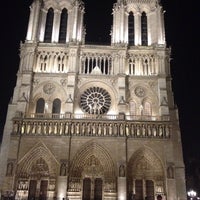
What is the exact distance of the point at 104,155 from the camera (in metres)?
27.9

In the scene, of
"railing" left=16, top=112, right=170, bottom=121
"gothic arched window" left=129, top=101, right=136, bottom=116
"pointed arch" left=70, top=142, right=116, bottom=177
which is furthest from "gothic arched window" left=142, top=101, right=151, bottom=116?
"pointed arch" left=70, top=142, right=116, bottom=177

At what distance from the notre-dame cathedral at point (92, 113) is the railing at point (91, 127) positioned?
0.31ft

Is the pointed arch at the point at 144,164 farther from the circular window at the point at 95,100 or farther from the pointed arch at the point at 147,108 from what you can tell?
the circular window at the point at 95,100

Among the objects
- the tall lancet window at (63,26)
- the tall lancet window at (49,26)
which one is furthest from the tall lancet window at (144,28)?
the tall lancet window at (49,26)

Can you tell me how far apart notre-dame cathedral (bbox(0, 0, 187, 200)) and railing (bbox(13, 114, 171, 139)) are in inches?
3.8

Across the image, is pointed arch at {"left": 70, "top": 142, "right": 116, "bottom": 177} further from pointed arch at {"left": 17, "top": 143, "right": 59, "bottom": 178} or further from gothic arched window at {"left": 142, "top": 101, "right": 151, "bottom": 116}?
gothic arched window at {"left": 142, "top": 101, "right": 151, "bottom": 116}

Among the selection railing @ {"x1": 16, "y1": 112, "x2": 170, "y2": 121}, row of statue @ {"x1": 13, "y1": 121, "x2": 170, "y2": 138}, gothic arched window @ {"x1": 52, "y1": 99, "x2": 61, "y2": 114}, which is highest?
gothic arched window @ {"x1": 52, "y1": 99, "x2": 61, "y2": 114}

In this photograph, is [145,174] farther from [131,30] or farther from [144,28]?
[144,28]

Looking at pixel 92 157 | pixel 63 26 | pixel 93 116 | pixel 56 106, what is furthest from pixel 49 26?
pixel 92 157

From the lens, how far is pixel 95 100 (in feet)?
103

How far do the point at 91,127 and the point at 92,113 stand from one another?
249cm

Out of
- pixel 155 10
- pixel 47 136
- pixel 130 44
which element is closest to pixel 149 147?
pixel 47 136

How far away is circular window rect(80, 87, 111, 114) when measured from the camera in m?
31.1

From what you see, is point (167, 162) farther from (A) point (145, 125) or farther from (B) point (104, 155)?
(B) point (104, 155)
